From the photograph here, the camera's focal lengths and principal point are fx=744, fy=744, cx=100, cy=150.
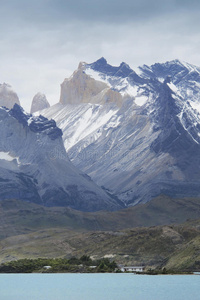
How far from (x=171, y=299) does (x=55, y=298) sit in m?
29.3

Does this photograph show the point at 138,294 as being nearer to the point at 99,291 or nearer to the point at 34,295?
the point at 99,291

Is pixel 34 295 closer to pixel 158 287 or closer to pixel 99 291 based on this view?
pixel 99 291

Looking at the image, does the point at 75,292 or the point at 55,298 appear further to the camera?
the point at 75,292

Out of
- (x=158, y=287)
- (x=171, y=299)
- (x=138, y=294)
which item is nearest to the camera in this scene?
(x=171, y=299)

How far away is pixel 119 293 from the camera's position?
18750 cm

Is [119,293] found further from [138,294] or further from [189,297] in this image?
[189,297]

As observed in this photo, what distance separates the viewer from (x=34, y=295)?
623 ft

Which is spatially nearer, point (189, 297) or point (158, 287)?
point (189, 297)

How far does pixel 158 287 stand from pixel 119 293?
51.6 feet

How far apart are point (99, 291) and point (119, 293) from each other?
28.4ft

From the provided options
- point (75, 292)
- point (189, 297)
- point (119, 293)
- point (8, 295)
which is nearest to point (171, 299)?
point (189, 297)

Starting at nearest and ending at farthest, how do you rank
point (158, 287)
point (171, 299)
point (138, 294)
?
point (171, 299)
point (138, 294)
point (158, 287)

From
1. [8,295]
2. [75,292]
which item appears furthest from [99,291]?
[8,295]

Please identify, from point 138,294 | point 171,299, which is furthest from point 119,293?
point 171,299
